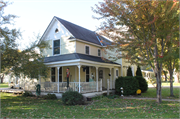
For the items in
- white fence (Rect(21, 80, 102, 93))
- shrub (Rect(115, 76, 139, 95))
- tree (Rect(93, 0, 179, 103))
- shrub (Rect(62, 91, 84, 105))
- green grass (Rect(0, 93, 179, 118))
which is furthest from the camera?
shrub (Rect(115, 76, 139, 95))

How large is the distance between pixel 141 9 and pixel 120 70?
1048 centimetres

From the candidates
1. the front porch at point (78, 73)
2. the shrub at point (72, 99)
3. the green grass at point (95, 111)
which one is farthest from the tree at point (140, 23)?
the shrub at point (72, 99)

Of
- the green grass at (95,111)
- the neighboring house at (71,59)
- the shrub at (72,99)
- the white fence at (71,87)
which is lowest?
the green grass at (95,111)

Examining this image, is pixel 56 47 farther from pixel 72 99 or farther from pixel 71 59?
pixel 72 99

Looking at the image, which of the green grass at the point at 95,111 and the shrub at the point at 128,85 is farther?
the shrub at the point at 128,85

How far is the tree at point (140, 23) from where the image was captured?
9.86m

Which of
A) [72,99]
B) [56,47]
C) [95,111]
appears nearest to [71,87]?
[72,99]

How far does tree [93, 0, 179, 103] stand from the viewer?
986 cm

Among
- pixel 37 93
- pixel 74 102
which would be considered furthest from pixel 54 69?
pixel 74 102

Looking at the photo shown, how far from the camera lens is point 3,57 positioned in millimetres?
10469

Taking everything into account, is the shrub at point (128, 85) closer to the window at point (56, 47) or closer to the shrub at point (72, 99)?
the shrub at point (72, 99)

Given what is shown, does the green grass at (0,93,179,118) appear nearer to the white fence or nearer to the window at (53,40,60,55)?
the white fence

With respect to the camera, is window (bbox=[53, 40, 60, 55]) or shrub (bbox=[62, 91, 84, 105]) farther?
window (bbox=[53, 40, 60, 55])

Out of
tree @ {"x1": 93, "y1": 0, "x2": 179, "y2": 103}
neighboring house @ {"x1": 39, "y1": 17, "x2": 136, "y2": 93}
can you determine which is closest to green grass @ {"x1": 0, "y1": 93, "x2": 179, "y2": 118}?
tree @ {"x1": 93, "y1": 0, "x2": 179, "y2": 103}
